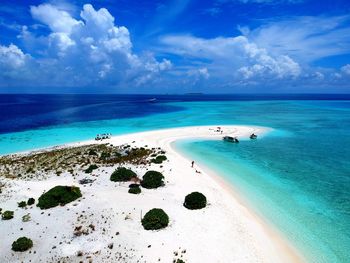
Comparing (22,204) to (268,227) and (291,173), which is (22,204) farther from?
(291,173)

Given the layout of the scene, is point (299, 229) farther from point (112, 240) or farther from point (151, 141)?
point (151, 141)

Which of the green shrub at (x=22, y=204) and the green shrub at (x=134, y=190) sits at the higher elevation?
the green shrub at (x=134, y=190)

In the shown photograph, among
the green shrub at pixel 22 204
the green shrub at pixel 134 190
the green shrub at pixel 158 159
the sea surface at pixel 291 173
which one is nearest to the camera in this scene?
the sea surface at pixel 291 173

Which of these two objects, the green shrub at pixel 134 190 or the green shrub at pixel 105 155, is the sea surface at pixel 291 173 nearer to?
the green shrub at pixel 134 190

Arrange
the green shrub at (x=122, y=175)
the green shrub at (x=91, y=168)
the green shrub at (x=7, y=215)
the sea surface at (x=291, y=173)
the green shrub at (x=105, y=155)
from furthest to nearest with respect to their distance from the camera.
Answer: the green shrub at (x=105, y=155) → the green shrub at (x=91, y=168) → the green shrub at (x=122, y=175) → the green shrub at (x=7, y=215) → the sea surface at (x=291, y=173)

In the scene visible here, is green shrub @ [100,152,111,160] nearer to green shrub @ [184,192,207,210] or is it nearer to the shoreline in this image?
the shoreline

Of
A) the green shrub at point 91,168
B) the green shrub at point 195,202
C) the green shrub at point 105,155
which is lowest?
the green shrub at point 105,155

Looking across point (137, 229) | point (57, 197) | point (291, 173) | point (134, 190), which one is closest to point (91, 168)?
point (134, 190)

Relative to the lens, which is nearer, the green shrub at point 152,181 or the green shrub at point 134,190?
the green shrub at point 134,190

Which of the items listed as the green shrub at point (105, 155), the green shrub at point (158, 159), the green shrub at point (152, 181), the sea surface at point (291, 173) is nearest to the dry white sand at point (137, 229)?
the green shrub at point (152, 181)
